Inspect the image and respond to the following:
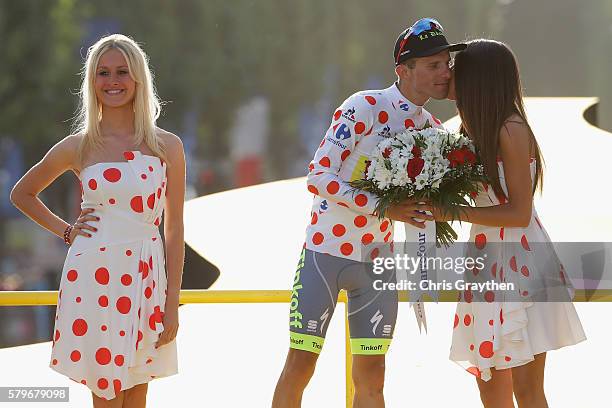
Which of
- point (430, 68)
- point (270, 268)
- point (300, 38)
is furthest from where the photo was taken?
point (300, 38)

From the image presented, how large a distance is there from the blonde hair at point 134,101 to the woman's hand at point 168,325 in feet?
2.09

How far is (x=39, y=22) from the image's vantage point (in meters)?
21.6

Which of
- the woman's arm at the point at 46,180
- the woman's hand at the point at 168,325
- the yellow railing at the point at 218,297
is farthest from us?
the yellow railing at the point at 218,297

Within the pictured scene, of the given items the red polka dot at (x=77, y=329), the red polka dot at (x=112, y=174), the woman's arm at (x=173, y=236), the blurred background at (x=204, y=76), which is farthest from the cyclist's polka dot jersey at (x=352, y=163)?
the blurred background at (x=204, y=76)

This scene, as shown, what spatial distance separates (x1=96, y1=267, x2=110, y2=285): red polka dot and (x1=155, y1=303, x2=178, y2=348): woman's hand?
276mm

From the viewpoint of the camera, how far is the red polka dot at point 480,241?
4320 mm

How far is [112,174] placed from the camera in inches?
170

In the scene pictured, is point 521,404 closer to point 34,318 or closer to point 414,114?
point 414,114

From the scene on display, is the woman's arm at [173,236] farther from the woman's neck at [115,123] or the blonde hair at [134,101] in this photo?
the woman's neck at [115,123]

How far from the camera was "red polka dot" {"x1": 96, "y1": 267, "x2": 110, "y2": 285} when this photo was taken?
4.28m

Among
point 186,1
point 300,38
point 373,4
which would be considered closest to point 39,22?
point 186,1

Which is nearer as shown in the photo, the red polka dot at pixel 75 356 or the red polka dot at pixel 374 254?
the red polka dot at pixel 75 356

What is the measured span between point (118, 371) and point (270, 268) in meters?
5.14

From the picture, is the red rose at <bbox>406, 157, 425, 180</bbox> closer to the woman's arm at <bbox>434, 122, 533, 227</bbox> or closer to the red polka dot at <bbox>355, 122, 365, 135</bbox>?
the woman's arm at <bbox>434, 122, 533, 227</bbox>
